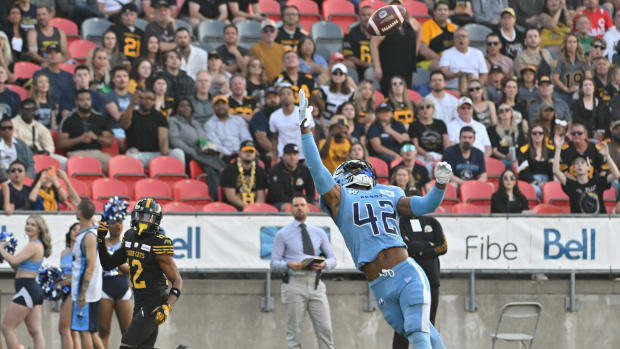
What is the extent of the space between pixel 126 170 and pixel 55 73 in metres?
2.47

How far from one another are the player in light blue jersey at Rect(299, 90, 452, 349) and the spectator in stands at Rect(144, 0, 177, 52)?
927 cm

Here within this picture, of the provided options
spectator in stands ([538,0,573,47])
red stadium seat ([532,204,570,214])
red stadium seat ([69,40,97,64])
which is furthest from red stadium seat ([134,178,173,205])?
spectator in stands ([538,0,573,47])

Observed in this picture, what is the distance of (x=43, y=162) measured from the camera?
16250mm

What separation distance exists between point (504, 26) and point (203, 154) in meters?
7.13

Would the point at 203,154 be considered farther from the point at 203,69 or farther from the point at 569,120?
the point at 569,120

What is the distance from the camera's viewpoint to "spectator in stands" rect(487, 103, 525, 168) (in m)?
18.5

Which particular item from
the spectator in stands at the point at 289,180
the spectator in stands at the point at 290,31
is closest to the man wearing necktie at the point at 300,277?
the spectator in stands at the point at 289,180

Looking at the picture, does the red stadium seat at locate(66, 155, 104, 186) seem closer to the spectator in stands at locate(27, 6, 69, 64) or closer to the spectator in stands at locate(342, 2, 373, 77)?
the spectator in stands at locate(27, 6, 69, 64)

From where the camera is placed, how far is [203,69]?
19.2 metres

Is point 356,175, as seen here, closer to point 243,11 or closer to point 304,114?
point 304,114

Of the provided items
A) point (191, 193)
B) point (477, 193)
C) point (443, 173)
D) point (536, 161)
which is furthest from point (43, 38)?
point (443, 173)

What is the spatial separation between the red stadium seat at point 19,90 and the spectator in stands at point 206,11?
4.18 meters

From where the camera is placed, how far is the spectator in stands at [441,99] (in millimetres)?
18859

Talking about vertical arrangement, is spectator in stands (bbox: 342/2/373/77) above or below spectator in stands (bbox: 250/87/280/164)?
above
